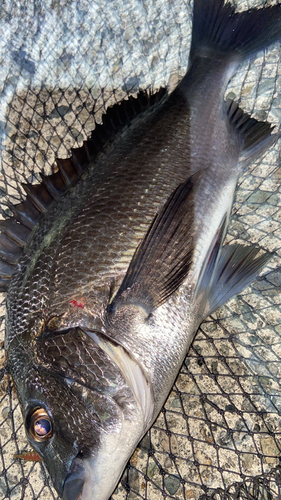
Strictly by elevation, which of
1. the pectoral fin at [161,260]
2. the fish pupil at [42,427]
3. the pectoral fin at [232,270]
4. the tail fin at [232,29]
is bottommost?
the pectoral fin at [232,270]

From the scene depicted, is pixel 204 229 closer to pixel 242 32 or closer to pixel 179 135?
pixel 179 135

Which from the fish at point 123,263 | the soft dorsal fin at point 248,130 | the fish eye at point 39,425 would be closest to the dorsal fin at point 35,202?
the fish at point 123,263

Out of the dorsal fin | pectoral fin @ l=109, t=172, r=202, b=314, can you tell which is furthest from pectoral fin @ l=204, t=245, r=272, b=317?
the dorsal fin

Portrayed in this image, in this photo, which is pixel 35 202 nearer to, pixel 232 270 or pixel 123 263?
pixel 123 263

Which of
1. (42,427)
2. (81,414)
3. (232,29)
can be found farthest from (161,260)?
(232,29)

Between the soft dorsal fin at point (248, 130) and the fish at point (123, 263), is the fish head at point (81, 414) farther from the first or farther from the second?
the soft dorsal fin at point (248, 130)

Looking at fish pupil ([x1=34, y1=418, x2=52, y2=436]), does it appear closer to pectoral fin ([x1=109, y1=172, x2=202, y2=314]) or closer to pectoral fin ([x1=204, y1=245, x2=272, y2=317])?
pectoral fin ([x1=109, y1=172, x2=202, y2=314])
